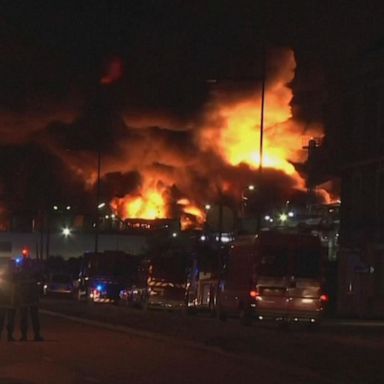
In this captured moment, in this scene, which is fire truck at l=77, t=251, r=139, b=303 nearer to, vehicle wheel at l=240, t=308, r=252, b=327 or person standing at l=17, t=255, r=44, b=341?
vehicle wheel at l=240, t=308, r=252, b=327

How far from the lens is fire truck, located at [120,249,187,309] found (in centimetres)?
4438

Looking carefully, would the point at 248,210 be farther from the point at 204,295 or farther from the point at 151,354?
the point at 151,354

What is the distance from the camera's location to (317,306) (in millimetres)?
30484

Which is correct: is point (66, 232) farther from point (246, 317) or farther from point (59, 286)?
point (246, 317)

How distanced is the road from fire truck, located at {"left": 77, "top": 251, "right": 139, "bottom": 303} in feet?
78.0

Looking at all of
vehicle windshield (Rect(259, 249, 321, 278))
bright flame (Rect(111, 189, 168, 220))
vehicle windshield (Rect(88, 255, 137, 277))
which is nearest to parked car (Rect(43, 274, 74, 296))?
vehicle windshield (Rect(88, 255, 137, 277))

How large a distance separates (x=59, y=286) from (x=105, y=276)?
32.2 feet

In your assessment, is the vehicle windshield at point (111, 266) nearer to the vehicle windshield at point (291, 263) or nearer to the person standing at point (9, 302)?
the vehicle windshield at point (291, 263)

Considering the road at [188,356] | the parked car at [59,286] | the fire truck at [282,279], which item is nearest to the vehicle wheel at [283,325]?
the fire truck at [282,279]

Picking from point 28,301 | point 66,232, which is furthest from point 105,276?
point 66,232

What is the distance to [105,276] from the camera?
54438 millimetres

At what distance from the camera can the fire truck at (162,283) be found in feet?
146

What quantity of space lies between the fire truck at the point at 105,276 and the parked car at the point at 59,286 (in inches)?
186

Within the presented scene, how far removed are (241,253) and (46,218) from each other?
55.8m
